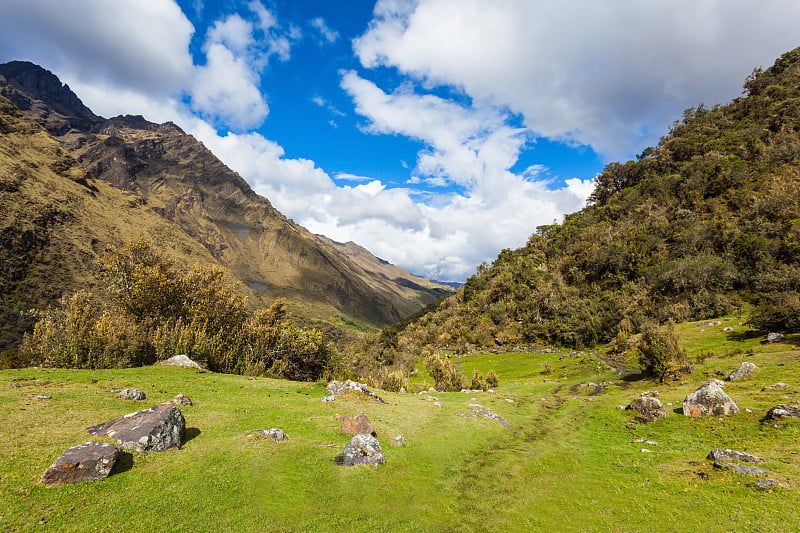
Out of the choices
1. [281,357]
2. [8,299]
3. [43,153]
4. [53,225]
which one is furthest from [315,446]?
[43,153]

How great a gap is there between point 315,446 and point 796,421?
1743cm

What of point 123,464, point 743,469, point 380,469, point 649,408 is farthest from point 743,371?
point 123,464

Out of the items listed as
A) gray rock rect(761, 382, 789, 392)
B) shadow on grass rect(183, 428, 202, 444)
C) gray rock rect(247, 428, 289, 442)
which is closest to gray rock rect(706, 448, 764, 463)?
gray rock rect(761, 382, 789, 392)

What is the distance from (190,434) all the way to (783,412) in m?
21.5

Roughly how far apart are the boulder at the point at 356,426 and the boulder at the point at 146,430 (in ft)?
17.9

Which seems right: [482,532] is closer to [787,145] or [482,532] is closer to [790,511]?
[790,511]

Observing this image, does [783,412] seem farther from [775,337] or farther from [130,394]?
[130,394]

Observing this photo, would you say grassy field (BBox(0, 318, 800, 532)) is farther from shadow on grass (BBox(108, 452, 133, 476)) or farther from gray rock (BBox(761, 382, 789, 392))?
gray rock (BBox(761, 382, 789, 392))

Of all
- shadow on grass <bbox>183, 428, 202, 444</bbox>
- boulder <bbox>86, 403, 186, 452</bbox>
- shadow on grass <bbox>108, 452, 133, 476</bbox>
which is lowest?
shadow on grass <bbox>183, 428, 202, 444</bbox>

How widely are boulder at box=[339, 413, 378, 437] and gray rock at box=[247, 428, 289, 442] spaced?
2.30 metres

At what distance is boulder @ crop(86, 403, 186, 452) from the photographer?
8602mm

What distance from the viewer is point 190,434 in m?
10.3

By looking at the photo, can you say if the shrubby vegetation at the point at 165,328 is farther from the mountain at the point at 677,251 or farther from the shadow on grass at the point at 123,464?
the mountain at the point at 677,251

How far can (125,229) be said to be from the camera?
181125 mm
